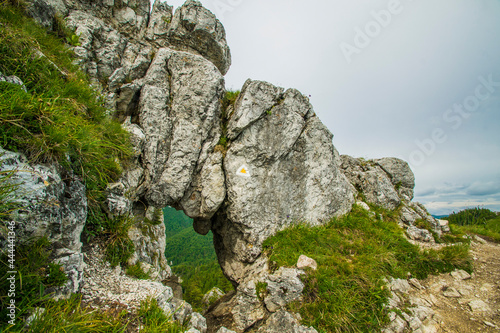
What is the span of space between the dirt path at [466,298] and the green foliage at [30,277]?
8.15 m

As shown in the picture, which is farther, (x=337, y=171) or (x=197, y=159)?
(x=337, y=171)

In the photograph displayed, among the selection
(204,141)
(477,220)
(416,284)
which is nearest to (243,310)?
(416,284)

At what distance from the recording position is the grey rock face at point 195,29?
9.34m

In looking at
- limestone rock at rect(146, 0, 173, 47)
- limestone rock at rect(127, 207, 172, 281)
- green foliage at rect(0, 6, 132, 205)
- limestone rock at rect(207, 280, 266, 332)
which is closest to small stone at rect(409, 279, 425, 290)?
limestone rock at rect(207, 280, 266, 332)

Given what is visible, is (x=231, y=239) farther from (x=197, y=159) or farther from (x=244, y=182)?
(x=197, y=159)

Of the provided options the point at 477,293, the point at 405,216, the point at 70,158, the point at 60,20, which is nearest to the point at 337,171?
the point at 405,216

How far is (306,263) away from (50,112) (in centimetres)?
743

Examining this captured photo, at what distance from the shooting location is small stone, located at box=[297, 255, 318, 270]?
5880mm

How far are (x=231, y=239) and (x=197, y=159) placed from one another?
3935 mm

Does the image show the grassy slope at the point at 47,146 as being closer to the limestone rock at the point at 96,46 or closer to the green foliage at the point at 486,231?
the limestone rock at the point at 96,46

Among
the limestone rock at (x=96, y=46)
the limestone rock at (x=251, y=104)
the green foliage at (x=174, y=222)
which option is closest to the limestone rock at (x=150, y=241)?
the limestone rock at (x=251, y=104)

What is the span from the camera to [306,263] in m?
5.95

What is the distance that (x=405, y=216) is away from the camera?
9625mm

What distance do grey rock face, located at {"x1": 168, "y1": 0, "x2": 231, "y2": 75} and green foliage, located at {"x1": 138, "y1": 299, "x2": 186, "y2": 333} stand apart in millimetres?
10844
